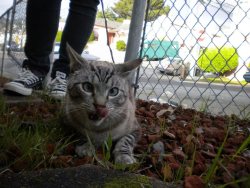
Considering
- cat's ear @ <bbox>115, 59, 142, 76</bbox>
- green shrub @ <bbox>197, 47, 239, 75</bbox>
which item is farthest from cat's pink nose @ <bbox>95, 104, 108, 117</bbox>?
green shrub @ <bbox>197, 47, 239, 75</bbox>

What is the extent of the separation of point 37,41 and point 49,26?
0.12m

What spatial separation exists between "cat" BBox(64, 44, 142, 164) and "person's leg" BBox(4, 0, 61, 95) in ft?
2.06

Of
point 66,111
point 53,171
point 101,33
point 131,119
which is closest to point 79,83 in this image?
point 66,111

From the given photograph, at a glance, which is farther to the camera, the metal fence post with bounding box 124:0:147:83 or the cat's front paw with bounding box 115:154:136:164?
the metal fence post with bounding box 124:0:147:83

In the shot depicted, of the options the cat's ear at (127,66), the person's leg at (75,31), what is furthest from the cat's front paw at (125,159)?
the person's leg at (75,31)

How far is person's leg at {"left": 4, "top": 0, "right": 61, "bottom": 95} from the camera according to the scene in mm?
2088

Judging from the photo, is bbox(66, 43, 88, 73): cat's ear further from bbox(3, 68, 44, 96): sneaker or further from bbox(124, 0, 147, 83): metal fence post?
bbox(124, 0, 147, 83): metal fence post

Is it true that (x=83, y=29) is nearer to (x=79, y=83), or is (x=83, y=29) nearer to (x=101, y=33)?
(x=79, y=83)

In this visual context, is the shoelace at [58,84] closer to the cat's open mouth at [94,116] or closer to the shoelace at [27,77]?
the shoelace at [27,77]

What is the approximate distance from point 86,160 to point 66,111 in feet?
1.41

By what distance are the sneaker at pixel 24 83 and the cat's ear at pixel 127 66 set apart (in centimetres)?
76

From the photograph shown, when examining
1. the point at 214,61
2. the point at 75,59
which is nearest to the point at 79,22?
the point at 75,59

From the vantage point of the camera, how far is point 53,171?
97cm

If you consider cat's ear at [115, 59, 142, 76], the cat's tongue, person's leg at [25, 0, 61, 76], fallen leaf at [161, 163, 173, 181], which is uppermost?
person's leg at [25, 0, 61, 76]
